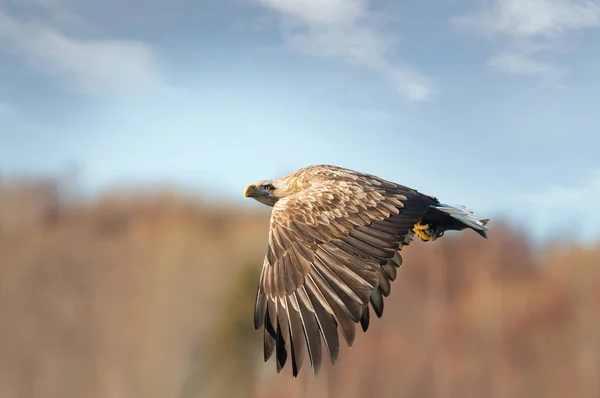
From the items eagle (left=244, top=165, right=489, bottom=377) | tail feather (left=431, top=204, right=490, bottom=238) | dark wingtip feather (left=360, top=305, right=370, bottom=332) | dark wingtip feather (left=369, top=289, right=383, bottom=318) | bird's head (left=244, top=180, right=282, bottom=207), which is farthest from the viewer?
bird's head (left=244, top=180, right=282, bottom=207)

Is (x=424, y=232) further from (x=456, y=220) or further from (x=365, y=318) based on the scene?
(x=365, y=318)

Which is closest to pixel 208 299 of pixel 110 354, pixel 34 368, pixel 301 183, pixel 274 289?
pixel 110 354

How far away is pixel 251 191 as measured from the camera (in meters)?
6.97

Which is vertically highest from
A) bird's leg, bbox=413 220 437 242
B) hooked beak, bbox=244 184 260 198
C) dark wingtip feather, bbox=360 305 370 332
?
hooked beak, bbox=244 184 260 198

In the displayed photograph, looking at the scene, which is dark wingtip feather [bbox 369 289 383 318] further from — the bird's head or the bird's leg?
the bird's head

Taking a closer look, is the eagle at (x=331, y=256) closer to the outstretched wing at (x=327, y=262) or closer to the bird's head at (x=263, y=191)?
the outstretched wing at (x=327, y=262)

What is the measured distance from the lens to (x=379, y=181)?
6.19 meters

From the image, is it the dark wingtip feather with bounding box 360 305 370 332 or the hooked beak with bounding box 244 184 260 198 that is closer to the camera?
the dark wingtip feather with bounding box 360 305 370 332

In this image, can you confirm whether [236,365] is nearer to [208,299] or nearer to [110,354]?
[208,299]

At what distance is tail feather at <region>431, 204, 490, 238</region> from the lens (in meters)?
6.16

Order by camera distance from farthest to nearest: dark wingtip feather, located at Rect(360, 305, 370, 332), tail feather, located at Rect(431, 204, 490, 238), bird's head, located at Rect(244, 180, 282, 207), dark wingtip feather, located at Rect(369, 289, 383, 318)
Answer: bird's head, located at Rect(244, 180, 282, 207)
tail feather, located at Rect(431, 204, 490, 238)
dark wingtip feather, located at Rect(369, 289, 383, 318)
dark wingtip feather, located at Rect(360, 305, 370, 332)

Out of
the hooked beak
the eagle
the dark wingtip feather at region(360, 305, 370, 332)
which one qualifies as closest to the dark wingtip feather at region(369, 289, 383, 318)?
the eagle

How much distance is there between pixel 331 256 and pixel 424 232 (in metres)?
1.58

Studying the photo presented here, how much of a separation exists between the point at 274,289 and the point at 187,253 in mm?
11803
